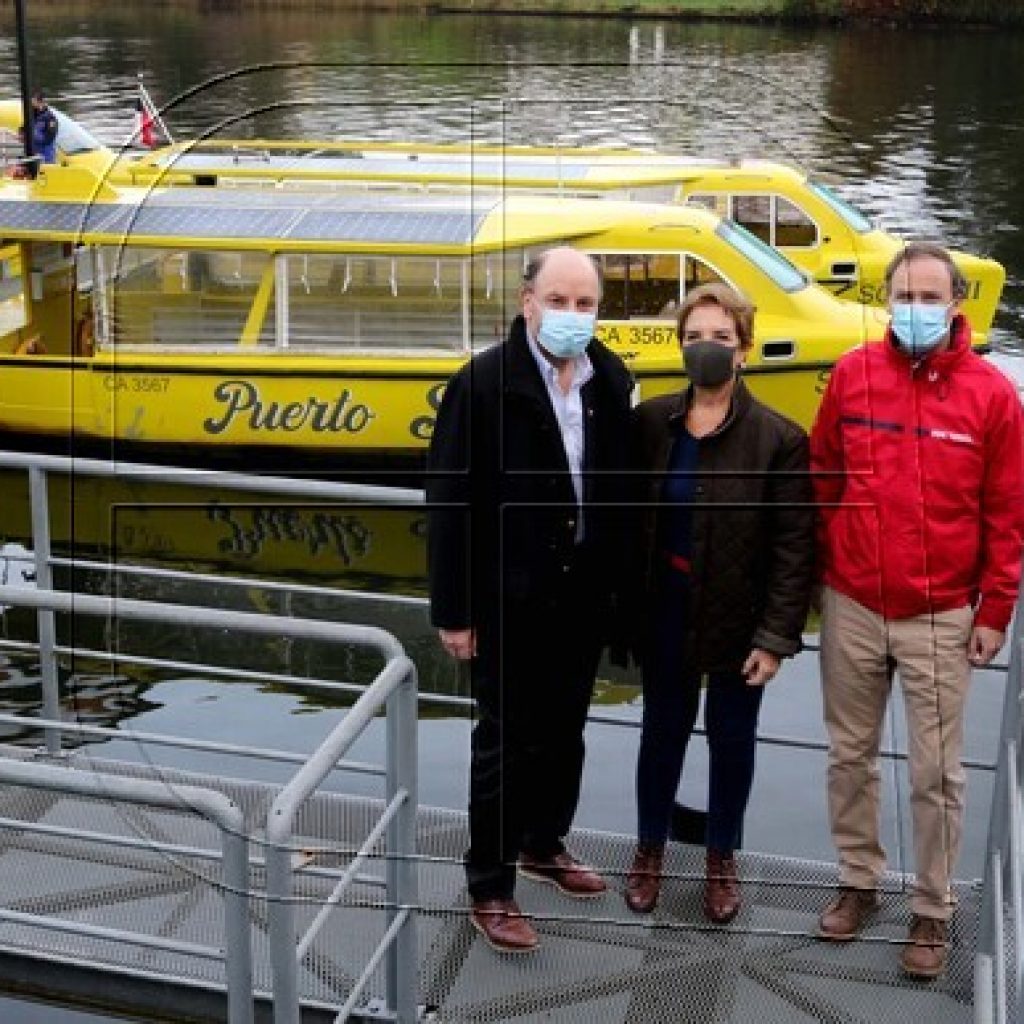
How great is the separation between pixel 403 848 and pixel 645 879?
0.65m

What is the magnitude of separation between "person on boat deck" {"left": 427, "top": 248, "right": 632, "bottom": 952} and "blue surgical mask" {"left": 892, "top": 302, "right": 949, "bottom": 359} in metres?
0.54

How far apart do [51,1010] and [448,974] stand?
40.0 inches

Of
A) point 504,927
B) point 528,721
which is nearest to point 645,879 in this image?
point 504,927

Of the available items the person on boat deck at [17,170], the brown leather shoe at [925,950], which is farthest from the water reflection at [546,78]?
the person on boat deck at [17,170]

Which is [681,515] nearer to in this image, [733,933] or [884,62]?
[733,933]

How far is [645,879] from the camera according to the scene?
149 inches

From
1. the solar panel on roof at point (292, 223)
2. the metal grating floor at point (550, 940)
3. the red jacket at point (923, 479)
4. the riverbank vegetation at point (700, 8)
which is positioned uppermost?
the riverbank vegetation at point (700, 8)

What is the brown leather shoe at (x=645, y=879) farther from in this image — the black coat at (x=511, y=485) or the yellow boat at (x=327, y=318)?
the yellow boat at (x=327, y=318)

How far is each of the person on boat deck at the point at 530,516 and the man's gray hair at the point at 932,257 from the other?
23.6 inches

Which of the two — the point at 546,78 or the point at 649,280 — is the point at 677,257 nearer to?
the point at 649,280

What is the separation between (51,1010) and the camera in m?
3.95

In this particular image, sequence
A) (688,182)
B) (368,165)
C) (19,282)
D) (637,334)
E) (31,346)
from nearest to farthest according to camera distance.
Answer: (637,334)
(31,346)
(19,282)
(368,165)
(688,182)

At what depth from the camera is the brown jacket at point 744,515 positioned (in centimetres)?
329

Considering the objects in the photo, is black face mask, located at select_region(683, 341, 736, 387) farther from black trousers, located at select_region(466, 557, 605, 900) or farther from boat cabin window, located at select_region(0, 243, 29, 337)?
boat cabin window, located at select_region(0, 243, 29, 337)
